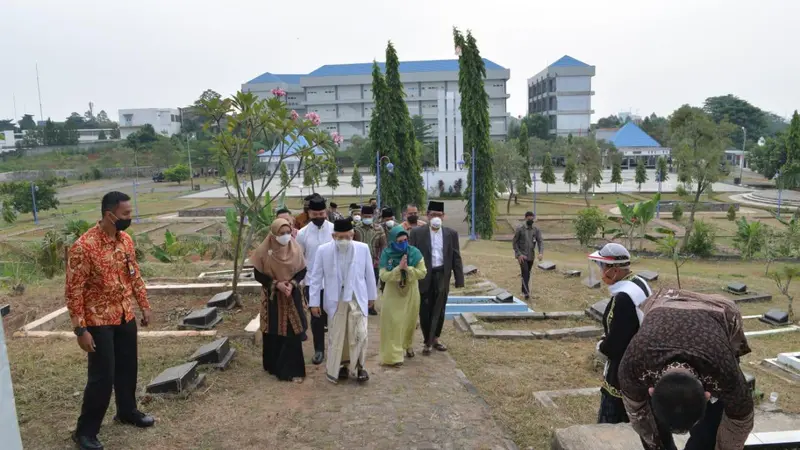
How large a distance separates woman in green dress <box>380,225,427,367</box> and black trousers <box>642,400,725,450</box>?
322cm

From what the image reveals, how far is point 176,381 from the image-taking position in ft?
15.3

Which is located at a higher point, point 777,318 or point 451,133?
point 451,133

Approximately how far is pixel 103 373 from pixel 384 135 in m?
24.6

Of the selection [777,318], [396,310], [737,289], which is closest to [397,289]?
[396,310]

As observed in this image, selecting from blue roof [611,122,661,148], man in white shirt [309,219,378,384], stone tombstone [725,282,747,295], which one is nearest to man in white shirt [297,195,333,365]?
man in white shirt [309,219,378,384]

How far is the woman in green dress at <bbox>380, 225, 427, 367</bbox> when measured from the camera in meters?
5.70

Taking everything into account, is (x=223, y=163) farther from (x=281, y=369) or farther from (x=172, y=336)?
(x=281, y=369)

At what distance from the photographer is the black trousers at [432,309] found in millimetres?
6355

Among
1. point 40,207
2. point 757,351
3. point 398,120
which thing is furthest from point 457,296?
point 40,207

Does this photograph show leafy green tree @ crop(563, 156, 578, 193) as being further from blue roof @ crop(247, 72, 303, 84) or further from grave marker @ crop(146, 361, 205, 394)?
blue roof @ crop(247, 72, 303, 84)

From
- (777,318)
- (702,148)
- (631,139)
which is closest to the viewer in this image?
(777,318)

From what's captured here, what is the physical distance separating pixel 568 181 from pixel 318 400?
123 ft

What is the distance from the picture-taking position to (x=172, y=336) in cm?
634

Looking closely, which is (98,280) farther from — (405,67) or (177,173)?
(405,67)
